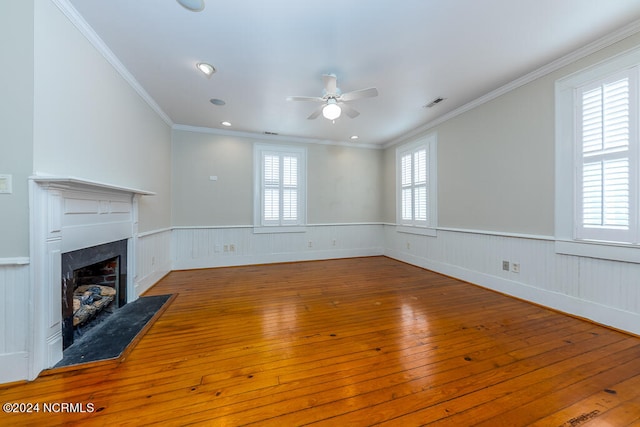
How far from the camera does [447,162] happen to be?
4.09 meters

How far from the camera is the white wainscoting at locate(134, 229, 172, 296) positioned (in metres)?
3.14

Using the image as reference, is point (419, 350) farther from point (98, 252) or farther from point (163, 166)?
point (163, 166)

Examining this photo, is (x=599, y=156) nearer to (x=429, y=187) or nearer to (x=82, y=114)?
(x=429, y=187)

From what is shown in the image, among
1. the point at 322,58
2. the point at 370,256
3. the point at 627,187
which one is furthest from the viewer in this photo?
the point at 370,256

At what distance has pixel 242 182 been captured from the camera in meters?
4.88

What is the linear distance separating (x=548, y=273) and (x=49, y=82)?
500cm

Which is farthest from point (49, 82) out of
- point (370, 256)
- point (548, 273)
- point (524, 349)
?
point (370, 256)

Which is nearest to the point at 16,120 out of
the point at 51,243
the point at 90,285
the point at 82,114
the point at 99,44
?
the point at 82,114

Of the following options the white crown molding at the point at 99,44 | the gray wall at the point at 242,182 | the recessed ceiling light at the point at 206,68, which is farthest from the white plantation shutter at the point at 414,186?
the white crown molding at the point at 99,44

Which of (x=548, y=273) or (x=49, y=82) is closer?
(x=49, y=82)

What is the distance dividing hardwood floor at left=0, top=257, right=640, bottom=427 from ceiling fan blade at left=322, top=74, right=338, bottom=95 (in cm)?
252

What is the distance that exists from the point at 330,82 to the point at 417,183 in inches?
118

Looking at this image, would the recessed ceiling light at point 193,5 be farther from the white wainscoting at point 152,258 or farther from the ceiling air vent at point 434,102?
the ceiling air vent at point 434,102

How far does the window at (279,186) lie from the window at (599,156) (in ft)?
13.3
